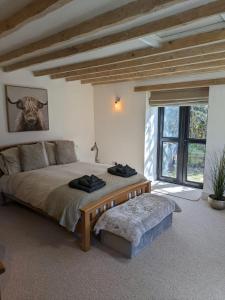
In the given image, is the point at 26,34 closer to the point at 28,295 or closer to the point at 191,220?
the point at 28,295

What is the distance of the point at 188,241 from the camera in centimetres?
272

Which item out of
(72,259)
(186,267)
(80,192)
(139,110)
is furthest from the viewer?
(139,110)

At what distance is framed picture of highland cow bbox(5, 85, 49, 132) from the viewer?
158 inches

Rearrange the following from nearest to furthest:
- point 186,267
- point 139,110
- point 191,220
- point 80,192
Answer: point 186,267 < point 80,192 < point 191,220 < point 139,110

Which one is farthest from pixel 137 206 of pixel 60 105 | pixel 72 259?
pixel 60 105

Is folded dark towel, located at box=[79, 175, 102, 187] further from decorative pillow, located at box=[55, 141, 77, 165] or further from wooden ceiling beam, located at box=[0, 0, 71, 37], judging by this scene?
wooden ceiling beam, located at box=[0, 0, 71, 37]

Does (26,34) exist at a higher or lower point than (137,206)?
higher

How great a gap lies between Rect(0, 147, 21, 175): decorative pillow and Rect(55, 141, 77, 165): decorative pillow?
0.82 meters

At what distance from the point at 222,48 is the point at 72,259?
116 inches

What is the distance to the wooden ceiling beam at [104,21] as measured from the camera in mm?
1648

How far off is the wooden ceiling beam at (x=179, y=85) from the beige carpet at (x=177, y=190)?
2.07 metres

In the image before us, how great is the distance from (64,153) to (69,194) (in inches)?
72.1

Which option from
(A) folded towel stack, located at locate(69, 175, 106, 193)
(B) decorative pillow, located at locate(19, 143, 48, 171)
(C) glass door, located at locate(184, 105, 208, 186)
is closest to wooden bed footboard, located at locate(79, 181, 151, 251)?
(A) folded towel stack, located at locate(69, 175, 106, 193)

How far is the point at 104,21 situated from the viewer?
1.89 metres
